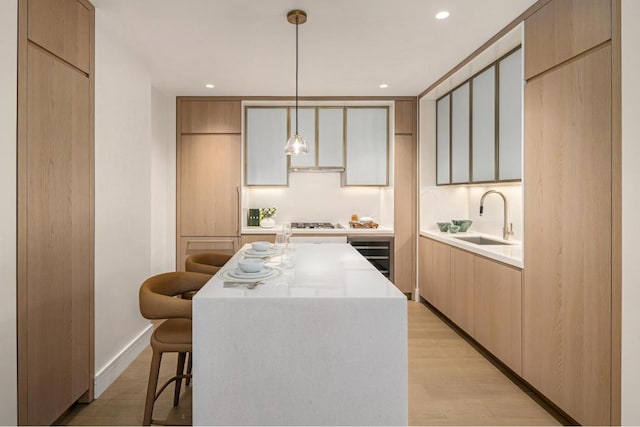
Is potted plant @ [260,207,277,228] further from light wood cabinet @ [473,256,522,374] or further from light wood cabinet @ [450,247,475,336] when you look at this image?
light wood cabinet @ [473,256,522,374]

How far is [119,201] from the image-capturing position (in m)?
2.73

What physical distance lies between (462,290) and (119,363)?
9.36ft

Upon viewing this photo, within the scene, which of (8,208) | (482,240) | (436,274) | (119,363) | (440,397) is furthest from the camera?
(436,274)

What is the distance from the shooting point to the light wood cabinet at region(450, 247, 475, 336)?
10.3ft

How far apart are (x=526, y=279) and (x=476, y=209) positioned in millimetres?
1959

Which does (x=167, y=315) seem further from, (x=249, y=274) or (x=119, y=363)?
(x=119, y=363)

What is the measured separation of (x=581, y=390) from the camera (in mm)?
1957

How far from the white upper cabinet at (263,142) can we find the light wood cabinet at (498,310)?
2.62m

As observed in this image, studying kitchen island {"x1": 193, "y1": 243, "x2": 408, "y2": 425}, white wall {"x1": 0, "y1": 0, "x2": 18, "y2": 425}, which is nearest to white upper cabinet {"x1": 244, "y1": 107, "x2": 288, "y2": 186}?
white wall {"x1": 0, "y1": 0, "x2": 18, "y2": 425}

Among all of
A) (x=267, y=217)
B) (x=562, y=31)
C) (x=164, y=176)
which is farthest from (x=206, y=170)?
(x=562, y=31)

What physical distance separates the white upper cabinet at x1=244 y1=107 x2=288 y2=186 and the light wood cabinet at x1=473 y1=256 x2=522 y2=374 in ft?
8.61

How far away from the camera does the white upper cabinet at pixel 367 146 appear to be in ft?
15.2
